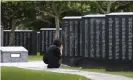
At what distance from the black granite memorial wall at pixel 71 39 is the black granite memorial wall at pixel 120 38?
3.25 m

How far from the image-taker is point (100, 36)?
20.8 metres

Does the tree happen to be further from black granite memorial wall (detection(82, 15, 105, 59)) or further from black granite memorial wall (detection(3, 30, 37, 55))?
black granite memorial wall (detection(82, 15, 105, 59))

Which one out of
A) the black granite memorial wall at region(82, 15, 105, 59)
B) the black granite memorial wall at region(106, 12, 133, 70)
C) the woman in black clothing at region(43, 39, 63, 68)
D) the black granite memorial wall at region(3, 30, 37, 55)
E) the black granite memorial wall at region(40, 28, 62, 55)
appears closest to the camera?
the black granite memorial wall at region(106, 12, 133, 70)

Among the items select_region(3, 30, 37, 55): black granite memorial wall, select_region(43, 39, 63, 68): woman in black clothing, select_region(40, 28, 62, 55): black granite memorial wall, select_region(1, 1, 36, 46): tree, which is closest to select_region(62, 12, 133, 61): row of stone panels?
select_region(43, 39, 63, 68): woman in black clothing

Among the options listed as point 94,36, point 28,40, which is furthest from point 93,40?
point 28,40

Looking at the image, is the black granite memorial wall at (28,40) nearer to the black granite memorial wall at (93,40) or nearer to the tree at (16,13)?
the tree at (16,13)

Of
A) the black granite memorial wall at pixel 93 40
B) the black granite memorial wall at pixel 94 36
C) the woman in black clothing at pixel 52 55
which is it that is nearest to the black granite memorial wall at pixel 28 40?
the black granite memorial wall at pixel 93 40

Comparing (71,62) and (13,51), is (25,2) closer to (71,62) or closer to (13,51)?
(13,51)

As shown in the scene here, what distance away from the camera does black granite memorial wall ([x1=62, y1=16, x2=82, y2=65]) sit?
74.6 feet

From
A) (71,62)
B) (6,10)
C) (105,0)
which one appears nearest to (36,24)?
(6,10)

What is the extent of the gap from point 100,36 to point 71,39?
8.30ft

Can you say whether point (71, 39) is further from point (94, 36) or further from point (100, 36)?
point (100, 36)

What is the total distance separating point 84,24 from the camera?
71.6 ft

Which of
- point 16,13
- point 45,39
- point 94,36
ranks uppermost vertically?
point 94,36
